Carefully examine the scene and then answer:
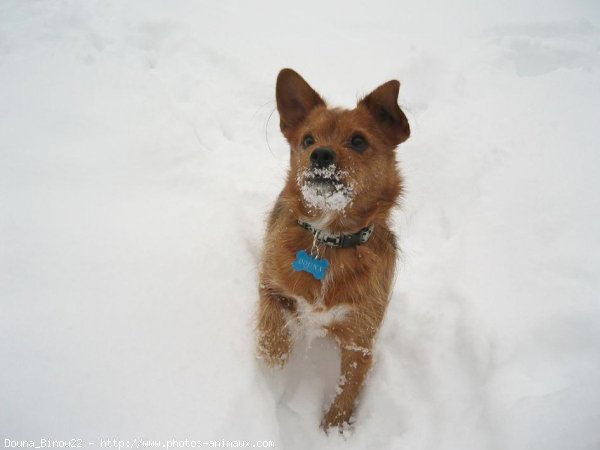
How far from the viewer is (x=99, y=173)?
3.30 metres

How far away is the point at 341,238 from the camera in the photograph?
93.3 inches

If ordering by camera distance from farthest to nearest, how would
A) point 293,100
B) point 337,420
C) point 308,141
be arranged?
point 293,100 → point 337,420 → point 308,141

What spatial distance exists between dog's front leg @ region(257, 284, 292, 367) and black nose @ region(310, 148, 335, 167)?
989 millimetres

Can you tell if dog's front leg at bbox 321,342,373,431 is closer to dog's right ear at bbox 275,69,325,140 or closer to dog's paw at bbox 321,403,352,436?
dog's paw at bbox 321,403,352,436

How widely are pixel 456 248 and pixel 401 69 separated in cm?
302

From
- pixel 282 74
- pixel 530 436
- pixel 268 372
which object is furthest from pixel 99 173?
pixel 530 436

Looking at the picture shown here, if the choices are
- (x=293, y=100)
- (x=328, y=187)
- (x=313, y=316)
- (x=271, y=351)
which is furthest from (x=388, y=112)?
(x=271, y=351)

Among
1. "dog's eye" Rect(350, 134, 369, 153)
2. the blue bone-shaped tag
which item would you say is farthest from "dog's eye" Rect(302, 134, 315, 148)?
the blue bone-shaped tag

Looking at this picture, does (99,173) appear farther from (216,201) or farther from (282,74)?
(282,74)

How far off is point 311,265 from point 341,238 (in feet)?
0.79

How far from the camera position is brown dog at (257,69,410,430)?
2.30 m

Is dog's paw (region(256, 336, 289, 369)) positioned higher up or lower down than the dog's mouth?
lower down

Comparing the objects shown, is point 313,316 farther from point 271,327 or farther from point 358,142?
point 358,142

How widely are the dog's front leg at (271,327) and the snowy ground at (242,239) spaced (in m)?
0.10
